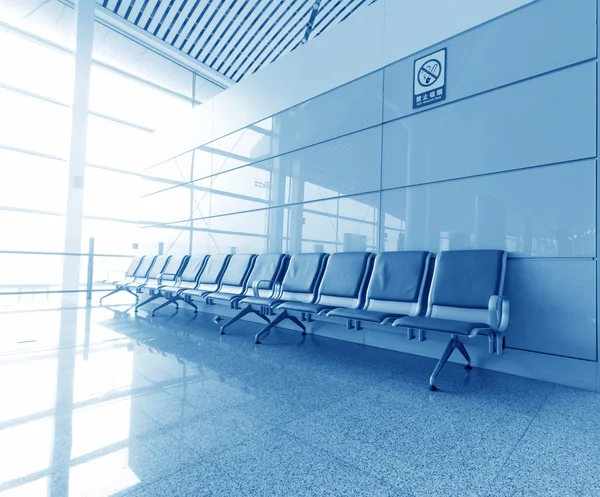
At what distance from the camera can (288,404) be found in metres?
1.88

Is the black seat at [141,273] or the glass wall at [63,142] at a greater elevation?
the glass wall at [63,142]

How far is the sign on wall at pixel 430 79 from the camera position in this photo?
3166 mm

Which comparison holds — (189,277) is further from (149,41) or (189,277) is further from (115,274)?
(149,41)

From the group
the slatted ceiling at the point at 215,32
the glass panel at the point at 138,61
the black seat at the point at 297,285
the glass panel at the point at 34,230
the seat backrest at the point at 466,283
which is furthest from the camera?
the glass panel at the point at 138,61

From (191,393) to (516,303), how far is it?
7.41 feet

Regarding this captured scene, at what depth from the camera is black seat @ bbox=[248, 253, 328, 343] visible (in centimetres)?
350

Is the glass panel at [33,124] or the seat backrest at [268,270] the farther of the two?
the glass panel at [33,124]

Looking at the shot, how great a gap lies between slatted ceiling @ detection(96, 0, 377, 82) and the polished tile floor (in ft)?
24.2

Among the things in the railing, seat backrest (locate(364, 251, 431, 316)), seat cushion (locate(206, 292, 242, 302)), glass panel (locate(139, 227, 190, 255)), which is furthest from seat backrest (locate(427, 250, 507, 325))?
the railing

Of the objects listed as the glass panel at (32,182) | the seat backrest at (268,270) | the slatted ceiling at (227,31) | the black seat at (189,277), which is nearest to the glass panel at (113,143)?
the glass panel at (32,182)

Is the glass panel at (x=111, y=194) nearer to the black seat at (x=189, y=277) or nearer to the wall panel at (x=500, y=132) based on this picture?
the black seat at (x=189, y=277)

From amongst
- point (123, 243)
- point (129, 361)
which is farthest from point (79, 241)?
point (129, 361)

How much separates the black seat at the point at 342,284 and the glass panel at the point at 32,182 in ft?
21.2

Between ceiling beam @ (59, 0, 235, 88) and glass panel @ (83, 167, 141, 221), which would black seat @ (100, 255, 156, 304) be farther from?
ceiling beam @ (59, 0, 235, 88)
